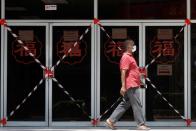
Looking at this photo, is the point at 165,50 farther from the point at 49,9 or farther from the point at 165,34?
the point at 49,9

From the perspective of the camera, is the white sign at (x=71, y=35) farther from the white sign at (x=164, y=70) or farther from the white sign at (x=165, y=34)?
the white sign at (x=164, y=70)

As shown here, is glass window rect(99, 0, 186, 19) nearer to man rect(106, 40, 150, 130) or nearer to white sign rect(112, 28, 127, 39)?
white sign rect(112, 28, 127, 39)

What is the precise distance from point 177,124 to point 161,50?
1.84 meters

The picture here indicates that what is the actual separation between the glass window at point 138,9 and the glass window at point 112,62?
318mm

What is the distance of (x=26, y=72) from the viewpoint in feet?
46.3

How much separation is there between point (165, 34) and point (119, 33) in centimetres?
112

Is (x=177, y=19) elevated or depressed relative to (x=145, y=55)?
elevated

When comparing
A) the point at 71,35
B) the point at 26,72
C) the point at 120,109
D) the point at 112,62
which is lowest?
the point at 120,109

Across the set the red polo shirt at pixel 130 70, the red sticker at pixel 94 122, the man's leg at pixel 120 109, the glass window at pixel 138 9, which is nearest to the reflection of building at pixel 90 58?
the glass window at pixel 138 9

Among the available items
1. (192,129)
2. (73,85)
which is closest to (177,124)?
(192,129)

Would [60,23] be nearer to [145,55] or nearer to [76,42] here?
[76,42]

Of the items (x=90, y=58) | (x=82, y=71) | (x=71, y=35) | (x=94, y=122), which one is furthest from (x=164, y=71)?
(x=71, y=35)

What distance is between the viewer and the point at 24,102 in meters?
14.1

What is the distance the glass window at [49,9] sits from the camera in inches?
555
